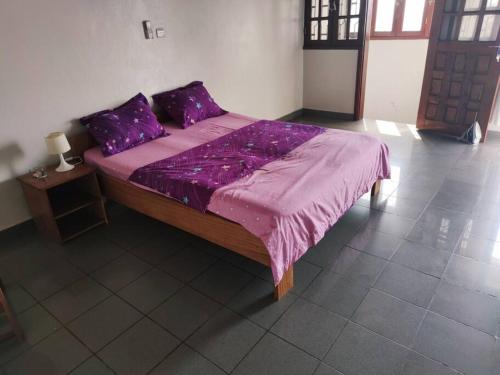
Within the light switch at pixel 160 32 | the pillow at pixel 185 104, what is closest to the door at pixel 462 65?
the pillow at pixel 185 104

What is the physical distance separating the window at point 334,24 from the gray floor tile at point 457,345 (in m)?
3.88

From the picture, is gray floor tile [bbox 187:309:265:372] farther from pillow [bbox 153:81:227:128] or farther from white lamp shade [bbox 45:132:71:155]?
Result: pillow [bbox 153:81:227:128]

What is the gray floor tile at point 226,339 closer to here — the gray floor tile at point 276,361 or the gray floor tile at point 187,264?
the gray floor tile at point 276,361

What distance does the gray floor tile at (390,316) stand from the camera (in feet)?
5.71

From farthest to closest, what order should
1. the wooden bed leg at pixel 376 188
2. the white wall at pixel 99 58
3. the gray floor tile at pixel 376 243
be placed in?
1. the wooden bed leg at pixel 376 188
2. the white wall at pixel 99 58
3. the gray floor tile at pixel 376 243

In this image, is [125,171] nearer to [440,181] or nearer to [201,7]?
[201,7]

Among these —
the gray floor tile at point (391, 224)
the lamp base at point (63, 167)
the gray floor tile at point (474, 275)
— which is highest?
the lamp base at point (63, 167)

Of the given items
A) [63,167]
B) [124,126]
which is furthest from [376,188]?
[63,167]

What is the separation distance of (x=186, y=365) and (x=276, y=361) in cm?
42

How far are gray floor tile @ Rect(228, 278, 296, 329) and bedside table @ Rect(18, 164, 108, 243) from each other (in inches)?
56.5

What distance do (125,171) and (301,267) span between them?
1.42 m

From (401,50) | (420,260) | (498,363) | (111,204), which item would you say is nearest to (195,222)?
(111,204)

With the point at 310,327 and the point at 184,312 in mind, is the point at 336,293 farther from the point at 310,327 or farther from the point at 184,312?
the point at 184,312

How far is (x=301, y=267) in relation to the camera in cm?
224
